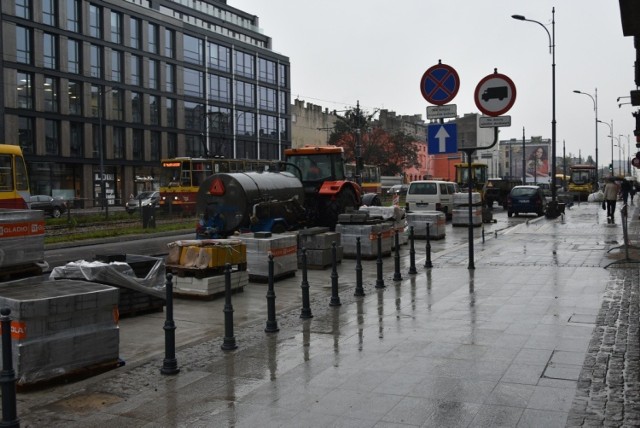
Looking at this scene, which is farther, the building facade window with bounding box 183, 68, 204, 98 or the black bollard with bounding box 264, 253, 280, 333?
the building facade window with bounding box 183, 68, 204, 98

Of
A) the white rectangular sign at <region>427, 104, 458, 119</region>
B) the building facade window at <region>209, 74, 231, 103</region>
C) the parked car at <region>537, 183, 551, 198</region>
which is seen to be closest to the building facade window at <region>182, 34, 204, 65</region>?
the building facade window at <region>209, 74, 231, 103</region>

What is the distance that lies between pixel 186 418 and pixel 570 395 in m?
3.23

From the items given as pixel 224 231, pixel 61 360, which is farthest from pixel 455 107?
pixel 61 360

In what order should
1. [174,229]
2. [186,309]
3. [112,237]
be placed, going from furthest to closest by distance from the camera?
[174,229], [112,237], [186,309]

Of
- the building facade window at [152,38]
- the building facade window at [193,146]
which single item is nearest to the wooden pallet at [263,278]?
the building facade window at [152,38]

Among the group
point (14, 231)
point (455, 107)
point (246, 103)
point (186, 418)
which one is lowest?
point (186, 418)

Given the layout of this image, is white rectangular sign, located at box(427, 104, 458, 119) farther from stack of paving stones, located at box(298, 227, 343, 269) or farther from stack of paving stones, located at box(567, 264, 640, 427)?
stack of paving stones, located at box(567, 264, 640, 427)

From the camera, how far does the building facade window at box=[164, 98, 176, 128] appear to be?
198ft

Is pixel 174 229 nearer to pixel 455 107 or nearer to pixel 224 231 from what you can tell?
pixel 224 231

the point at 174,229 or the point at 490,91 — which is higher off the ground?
the point at 490,91

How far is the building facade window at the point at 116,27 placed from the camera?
178 feet

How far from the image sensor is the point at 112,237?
2283 cm

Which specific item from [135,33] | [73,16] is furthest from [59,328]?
[135,33]

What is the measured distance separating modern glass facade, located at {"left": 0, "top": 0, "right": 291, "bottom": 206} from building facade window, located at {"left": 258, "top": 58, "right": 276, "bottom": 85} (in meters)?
0.18
